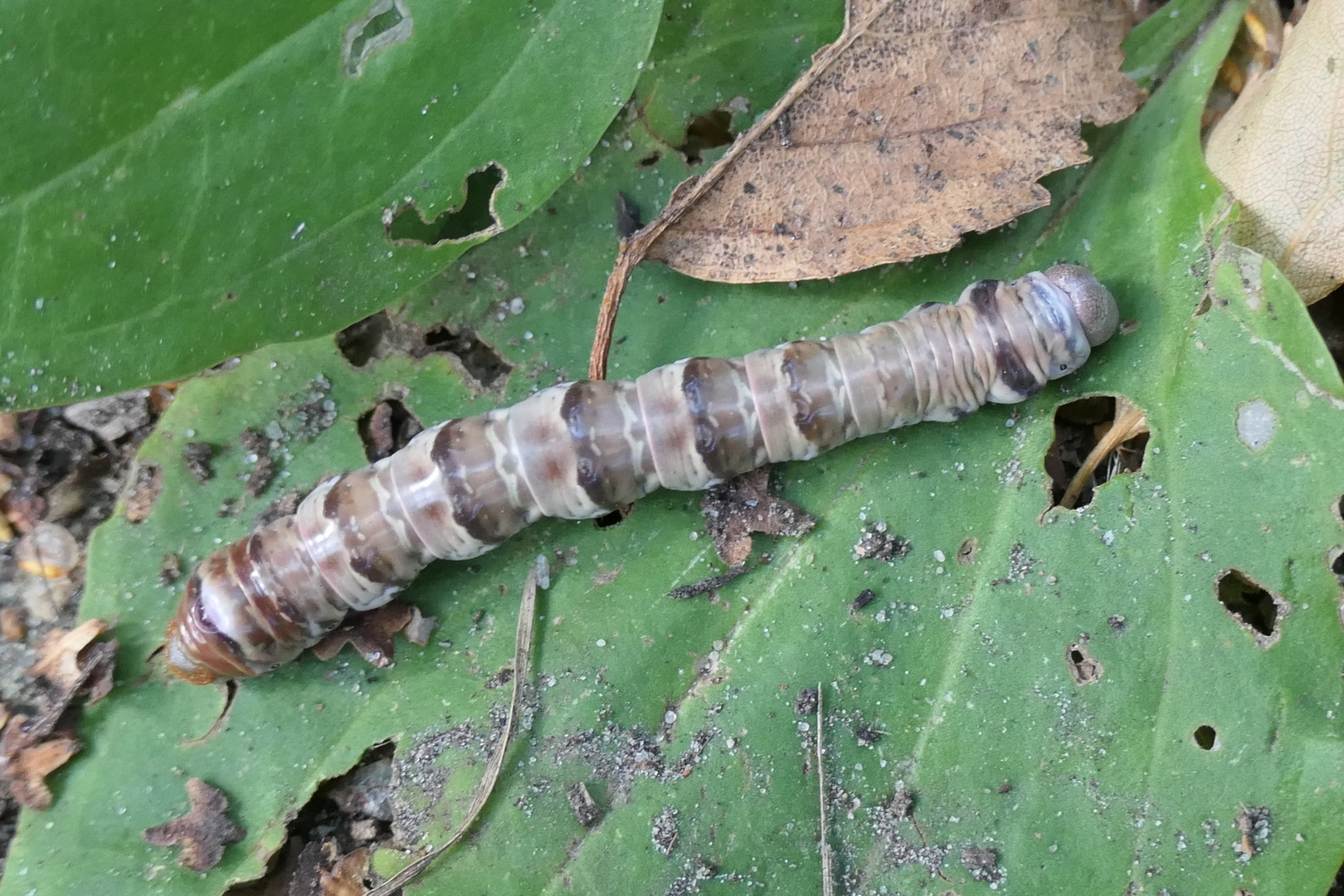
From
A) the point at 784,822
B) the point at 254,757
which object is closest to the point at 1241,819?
the point at 784,822

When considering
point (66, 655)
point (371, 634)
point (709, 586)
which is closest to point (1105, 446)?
point (709, 586)

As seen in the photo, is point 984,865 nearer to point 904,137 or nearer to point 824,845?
point 824,845

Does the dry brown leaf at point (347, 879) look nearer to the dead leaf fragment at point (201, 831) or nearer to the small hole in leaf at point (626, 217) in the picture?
the dead leaf fragment at point (201, 831)

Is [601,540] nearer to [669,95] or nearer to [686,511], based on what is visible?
[686,511]

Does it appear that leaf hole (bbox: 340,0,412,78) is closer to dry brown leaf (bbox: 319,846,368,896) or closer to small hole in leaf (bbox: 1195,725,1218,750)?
dry brown leaf (bbox: 319,846,368,896)

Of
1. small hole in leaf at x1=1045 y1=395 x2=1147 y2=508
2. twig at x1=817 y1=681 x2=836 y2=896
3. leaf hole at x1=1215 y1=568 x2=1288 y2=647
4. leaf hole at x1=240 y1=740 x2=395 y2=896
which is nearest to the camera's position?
leaf hole at x1=1215 y1=568 x2=1288 y2=647

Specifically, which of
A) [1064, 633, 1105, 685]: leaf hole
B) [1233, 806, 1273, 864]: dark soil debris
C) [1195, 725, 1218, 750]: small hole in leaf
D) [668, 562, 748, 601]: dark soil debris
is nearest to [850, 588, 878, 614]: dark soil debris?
[668, 562, 748, 601]: dark soil debris
